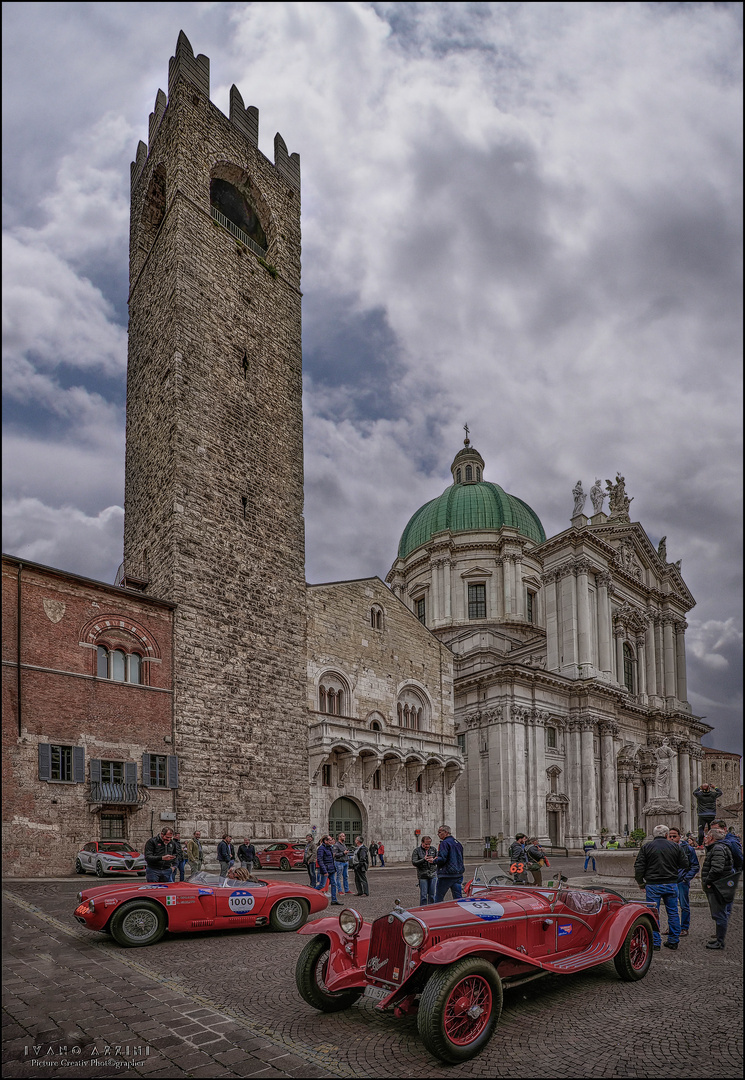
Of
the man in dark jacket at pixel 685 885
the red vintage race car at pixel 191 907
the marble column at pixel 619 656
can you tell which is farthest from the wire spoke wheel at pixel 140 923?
the marble column at pixel 619 656

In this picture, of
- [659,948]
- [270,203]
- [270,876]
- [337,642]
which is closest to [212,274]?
[270,203]

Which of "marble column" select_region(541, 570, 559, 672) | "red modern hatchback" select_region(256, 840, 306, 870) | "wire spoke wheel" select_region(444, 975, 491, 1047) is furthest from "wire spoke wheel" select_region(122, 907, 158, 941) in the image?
"marble column" select_region(541, 570, 559, 672)

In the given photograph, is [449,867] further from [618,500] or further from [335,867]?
[618,500]

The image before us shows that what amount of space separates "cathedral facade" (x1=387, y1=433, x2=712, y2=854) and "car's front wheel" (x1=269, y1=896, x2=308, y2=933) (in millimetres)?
28782

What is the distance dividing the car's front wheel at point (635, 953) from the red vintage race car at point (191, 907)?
562 cm

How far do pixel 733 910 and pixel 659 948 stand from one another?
1.24 meters

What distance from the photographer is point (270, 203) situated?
3566cm

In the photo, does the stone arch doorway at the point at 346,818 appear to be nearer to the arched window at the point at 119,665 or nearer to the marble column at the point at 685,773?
the arched window at the point at 119,665

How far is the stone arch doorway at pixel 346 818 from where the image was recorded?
2998cm

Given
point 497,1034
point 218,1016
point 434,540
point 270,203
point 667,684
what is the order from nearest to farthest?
1. point 497,1034
2. point 218,1016
3. point 270,203
4. point 667,684
5. point 434,540

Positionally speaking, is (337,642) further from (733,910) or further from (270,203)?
(733,910)

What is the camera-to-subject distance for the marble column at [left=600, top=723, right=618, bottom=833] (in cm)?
4575

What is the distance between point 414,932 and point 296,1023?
154 cm

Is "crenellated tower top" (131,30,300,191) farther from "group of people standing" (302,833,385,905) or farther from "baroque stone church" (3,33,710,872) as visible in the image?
"group of people standing" (302,833,385,905)
